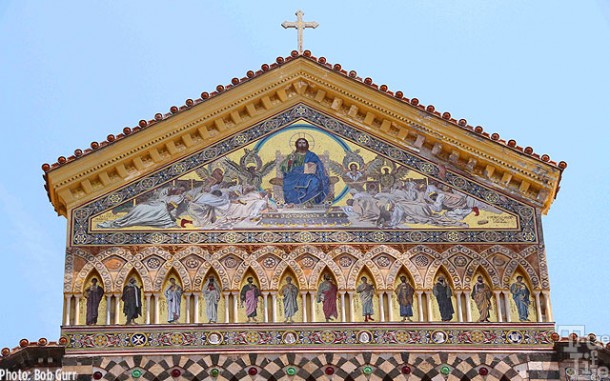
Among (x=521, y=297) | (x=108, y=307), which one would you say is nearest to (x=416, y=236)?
(x=521, y=297)

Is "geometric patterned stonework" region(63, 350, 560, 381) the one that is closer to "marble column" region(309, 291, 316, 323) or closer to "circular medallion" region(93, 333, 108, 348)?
"circular medallion" region(93, 333, 108, 348)

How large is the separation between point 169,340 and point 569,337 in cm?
550

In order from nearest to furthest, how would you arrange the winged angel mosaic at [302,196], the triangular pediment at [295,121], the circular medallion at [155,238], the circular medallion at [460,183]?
the circular medallion at [155,238] → the winged angel mosaic at [302,196] → the triangular pediment at [295,121] → the circular medallion at [460,183]

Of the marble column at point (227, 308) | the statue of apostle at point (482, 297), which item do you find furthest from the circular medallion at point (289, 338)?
the statue of apostle at point (482, 297)

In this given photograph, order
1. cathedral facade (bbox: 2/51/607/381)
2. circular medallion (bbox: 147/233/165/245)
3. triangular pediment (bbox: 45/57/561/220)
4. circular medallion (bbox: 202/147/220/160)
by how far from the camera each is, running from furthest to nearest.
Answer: circular medallion (bbox: 202/147/220/160)
triangular pediment (bbox: 45/57/561/220)
circular medallion (bbox: 147/233/165/245)
cathedral facade (bbox: 2/51/607/381)

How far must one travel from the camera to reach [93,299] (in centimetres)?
2398

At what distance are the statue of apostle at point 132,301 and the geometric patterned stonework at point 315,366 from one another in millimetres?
684

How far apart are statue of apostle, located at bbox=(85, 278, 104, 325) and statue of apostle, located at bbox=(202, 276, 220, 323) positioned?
1468 mm

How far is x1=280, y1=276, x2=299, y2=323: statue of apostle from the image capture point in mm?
23953

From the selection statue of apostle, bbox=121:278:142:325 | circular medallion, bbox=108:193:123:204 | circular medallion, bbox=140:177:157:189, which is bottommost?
statue of apostle, bbox=121:278:142:325

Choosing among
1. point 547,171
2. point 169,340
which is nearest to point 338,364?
point 169,340

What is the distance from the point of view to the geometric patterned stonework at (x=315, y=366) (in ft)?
76.5

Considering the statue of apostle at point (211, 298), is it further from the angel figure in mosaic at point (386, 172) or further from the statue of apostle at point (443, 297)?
the statue of apostle at point (443, 297)

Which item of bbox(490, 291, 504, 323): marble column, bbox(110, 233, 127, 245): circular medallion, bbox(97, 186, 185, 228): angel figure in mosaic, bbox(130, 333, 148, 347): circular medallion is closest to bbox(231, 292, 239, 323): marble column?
bbox(130, 333, 148, 347): circular medallion
